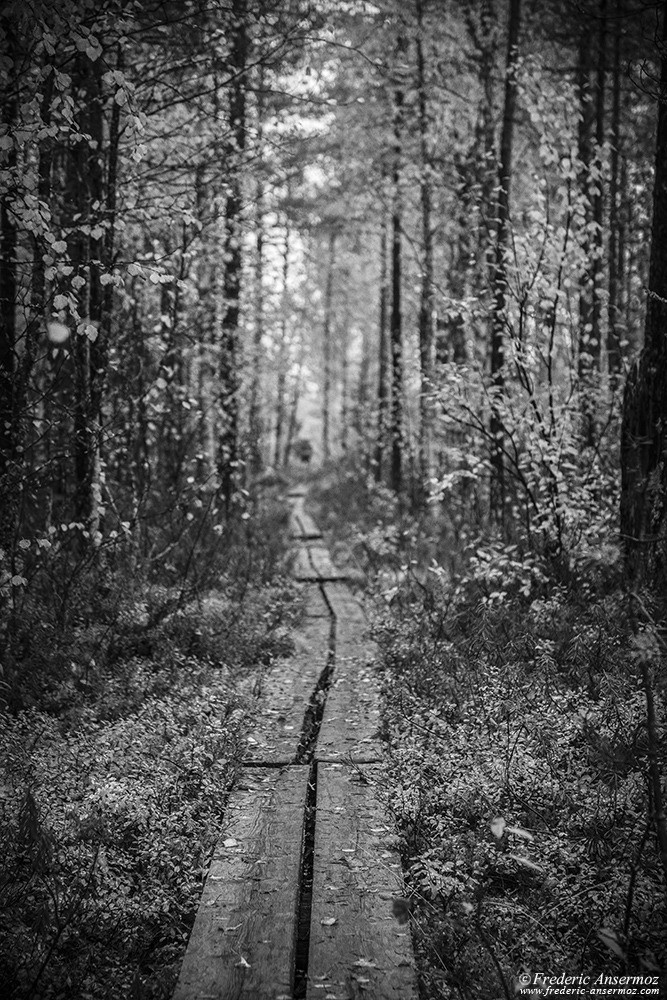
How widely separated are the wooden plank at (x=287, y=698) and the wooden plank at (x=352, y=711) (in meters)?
0.20

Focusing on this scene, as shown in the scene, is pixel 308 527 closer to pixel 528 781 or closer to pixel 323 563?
pixel 323 563

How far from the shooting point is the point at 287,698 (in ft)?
18.4

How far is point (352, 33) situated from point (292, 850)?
55.7ft

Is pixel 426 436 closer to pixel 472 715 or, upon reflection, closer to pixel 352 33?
pixel 352 33

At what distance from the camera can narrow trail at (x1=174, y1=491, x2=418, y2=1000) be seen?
8.82ft

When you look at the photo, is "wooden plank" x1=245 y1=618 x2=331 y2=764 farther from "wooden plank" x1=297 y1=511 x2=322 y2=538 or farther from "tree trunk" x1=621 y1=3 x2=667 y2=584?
"wooden plank" x1=297 y1=511 x2=322 y2=538

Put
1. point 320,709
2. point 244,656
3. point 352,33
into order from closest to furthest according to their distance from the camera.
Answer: point 320,709 < point 244,656 < point 352,33

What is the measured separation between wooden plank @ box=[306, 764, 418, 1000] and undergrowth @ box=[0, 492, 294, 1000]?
653 millimetres

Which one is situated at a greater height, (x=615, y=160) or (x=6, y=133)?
(x=615, y=160)

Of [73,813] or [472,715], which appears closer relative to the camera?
[73,813]

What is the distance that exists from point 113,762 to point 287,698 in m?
1.72

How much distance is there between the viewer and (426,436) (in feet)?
49.7

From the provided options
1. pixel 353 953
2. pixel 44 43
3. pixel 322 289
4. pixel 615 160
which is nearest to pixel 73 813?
pixel 353 953

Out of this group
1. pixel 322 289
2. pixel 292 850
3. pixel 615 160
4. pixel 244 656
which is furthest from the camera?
pixel 322 289
